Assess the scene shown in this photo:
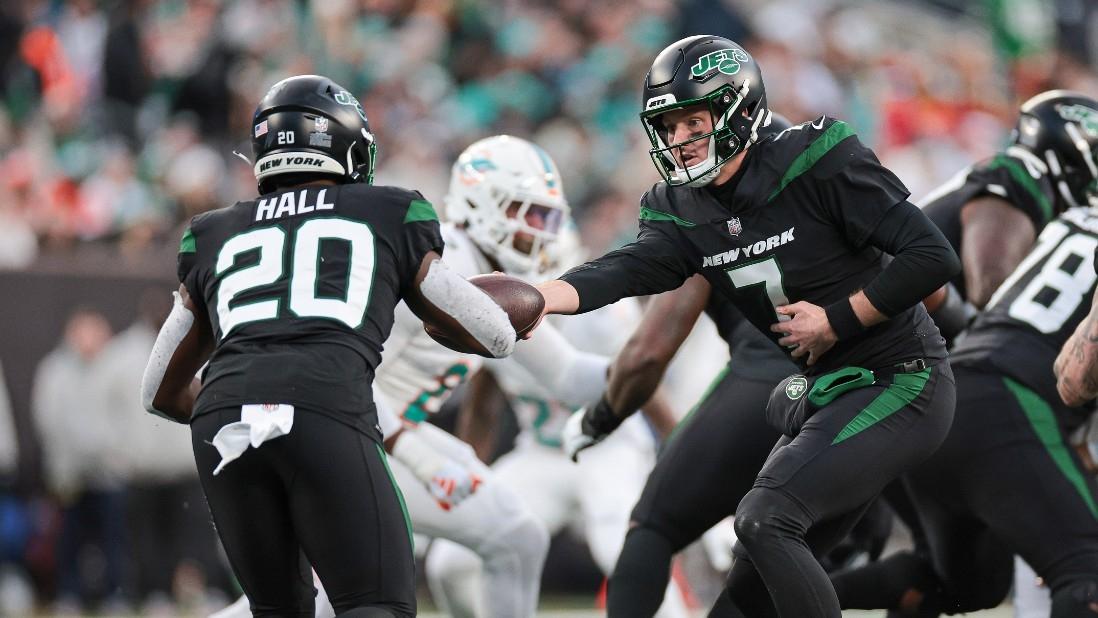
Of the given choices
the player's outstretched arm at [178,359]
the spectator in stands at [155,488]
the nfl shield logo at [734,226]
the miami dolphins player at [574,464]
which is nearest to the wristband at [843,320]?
the nfl shield logo at [734,226]

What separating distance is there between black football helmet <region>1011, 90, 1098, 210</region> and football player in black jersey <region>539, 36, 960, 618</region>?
126 centimetres

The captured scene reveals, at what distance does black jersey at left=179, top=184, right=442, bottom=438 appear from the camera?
370 centimetres

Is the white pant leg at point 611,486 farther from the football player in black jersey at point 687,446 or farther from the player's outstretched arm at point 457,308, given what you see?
the player's outstretched arm at point 457,308

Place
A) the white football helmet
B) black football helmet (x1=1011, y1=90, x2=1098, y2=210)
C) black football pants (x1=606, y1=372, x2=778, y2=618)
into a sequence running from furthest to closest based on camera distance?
the white football helmet
black football helmet (x1=1011, y1=90, x2=1098, y2=210)
black football pants (x1=606, y1=372, x2=778, y2=618)

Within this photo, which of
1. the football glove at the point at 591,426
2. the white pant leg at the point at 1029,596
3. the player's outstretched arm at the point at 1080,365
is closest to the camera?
the player's outstretched arm at the point at 1080,365

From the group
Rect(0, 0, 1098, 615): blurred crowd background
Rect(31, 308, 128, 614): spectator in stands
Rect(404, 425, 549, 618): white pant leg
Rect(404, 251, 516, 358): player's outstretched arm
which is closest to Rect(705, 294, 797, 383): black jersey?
Rect(404, 425, 549, 618): white pant leg

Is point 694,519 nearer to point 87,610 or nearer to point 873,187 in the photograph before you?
point 873,187

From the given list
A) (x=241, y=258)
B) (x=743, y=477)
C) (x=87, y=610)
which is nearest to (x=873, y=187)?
(x=743, y=477)

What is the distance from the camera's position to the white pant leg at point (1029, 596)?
532cm

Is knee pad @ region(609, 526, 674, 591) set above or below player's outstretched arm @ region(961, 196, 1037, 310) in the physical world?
below

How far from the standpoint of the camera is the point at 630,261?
13.8 ft

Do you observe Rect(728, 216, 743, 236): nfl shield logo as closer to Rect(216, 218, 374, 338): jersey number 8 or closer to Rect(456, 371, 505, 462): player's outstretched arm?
Rect(216, 218, 374, 338): jersey number 8

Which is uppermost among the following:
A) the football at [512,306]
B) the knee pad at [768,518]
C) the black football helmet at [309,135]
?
the black football helmet at [309,135]

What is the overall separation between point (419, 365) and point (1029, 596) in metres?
2.26
